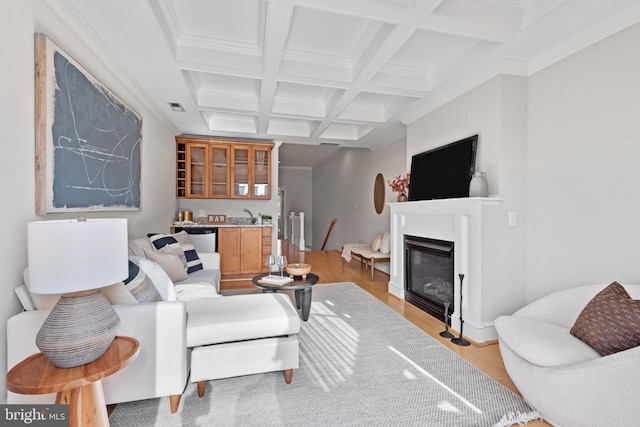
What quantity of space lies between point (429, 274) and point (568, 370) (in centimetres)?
213

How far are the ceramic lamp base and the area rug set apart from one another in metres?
0.69

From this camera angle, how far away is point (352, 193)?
7254 mm

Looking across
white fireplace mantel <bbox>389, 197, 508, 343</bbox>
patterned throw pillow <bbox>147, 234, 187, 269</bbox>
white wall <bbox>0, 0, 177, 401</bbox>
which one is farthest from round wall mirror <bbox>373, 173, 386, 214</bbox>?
white wall <bbox>0, 0, 177, 401</bbox>

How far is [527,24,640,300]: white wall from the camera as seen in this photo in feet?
6.61

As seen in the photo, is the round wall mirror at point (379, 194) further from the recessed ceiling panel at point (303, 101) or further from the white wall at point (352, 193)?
the recessed ceiling panel at point (303, 101)

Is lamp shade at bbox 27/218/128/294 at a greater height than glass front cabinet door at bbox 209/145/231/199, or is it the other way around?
glass front cabinet door at bbox 209/145/231/199

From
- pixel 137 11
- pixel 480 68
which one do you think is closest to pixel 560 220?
pixel 480 68

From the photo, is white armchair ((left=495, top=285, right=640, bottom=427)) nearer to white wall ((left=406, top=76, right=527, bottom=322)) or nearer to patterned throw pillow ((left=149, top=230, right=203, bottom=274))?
white wall ((left=406, top=76, right=527, bottom=322))

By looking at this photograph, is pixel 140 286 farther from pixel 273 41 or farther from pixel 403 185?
pixel 403 185

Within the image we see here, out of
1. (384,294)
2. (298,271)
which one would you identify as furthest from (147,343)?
(384,294)

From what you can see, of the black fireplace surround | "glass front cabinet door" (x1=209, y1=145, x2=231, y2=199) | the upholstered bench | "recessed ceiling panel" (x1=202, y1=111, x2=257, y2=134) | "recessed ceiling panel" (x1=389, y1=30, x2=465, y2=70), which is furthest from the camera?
"glass front cabinet door" (x1=209, y1=145, x2=231, y2=199)

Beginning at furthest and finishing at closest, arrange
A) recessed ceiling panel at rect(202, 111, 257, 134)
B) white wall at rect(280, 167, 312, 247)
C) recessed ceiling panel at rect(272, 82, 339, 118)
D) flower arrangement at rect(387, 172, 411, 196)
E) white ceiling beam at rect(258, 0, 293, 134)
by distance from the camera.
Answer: white wall at rect(280, 167, 312, 247) → recessed ceiling panel at rect(202, 111, 257, 134) → flower arrangement at rect(387, 172, 411, 196) → recessed ceiling panel at rect(272, 82, 339, 118) → white ceiling beam at rect(258, 0, 293, 134)

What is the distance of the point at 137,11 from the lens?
1905 millimetres

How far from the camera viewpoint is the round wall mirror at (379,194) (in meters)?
5.64
